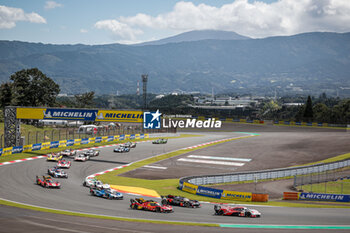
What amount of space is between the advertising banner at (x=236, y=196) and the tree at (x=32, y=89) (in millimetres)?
85892

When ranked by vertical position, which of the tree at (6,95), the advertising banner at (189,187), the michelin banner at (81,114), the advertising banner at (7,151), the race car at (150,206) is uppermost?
the tree at (6,95)

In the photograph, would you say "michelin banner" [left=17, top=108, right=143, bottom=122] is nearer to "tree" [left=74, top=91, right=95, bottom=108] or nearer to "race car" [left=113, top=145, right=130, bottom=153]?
"race car" [left=113, top=145, right=130, bottom=153]

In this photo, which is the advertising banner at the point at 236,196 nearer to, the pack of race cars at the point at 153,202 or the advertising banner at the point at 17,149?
the pack of race cars at the point at 153,202

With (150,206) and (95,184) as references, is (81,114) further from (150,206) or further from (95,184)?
(150,206)

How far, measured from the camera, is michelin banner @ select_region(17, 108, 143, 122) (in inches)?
2090

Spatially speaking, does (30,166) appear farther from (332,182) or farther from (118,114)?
(332,182)

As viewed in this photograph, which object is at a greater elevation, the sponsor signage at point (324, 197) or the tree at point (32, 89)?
the tree at point (32, 89)

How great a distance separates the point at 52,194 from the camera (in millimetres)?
33312

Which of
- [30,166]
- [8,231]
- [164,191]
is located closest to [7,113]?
[30,166]

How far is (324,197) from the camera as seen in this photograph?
33.9 metres

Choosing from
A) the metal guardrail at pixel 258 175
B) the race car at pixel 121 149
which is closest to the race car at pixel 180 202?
the metal guardrail at pixel 258 175

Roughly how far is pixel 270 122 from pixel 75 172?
255 feet

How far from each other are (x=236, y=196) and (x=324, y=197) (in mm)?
7824

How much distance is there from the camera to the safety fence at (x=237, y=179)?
34.5 m
